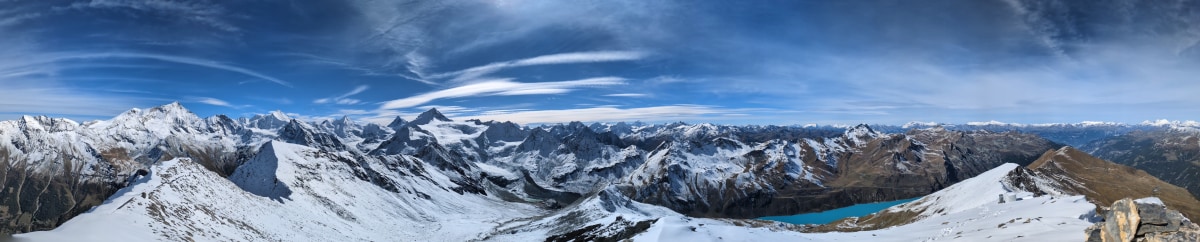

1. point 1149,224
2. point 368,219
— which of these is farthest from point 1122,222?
point 368,219

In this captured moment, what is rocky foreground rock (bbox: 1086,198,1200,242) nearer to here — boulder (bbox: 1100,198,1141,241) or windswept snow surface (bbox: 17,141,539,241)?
boulder (bbox: 1100,198,1141,241)

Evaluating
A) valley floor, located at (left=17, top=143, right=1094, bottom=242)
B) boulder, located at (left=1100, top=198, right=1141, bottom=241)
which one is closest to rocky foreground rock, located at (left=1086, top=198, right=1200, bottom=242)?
boulder, located at (left=1100, top=198, right=1141, bottom=241)

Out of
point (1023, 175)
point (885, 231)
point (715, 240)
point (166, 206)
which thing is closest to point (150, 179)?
point (166, 206)

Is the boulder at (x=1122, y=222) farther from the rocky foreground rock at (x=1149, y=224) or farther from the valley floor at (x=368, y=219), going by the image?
the valley floor at (x=368, y=219)

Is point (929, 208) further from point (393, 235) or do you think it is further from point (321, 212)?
point (321, 212)

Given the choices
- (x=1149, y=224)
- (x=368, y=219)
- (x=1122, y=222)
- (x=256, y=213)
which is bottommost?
(x=368, y=219)

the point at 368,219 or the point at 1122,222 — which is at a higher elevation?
the point at 1122,222

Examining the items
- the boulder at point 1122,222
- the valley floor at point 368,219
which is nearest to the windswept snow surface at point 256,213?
the valley floor at point 368,219

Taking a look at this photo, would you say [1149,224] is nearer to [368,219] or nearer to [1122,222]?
[1122,222]
